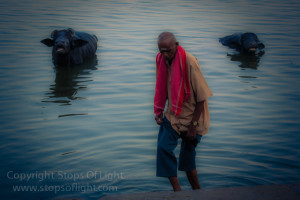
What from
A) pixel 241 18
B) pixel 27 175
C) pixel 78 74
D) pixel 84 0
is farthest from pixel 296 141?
pixel 84 0

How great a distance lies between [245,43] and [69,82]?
232 inches

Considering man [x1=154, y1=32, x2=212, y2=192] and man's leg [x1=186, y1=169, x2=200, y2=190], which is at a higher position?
man [x1=154, y1=32, x2=212, y2=192]

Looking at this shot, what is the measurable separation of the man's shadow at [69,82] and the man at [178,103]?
12.8 ft

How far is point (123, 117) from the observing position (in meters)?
6.51

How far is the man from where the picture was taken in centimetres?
345

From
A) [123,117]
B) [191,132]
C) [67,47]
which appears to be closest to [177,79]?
[191,132]

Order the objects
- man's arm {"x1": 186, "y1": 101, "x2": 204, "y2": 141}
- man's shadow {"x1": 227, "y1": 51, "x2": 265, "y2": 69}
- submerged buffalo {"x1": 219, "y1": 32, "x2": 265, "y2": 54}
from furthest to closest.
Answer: submerged buffalo {"x1": 219, "y1": 32, "x2": 265, "y2": 54} < man's shadow {"x1": 227, "y1": 51, "x2": 265, "y2": 69} < man's arm {"x1": 186, "y1": 101, "x2": 204, "y2": 141}

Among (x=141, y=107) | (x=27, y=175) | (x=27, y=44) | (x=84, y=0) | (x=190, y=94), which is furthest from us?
(x=84, y=0)

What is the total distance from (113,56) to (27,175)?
7051mm

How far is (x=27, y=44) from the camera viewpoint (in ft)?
39.3

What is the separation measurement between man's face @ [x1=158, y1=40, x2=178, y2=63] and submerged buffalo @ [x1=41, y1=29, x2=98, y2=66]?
6367 millimetres

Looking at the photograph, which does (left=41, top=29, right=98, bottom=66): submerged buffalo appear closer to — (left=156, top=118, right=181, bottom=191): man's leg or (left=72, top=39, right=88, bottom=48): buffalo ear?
(left=72, top=39, right=88, bottom=48): buffalo ear

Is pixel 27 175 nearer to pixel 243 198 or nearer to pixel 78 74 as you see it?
pixel 243 198

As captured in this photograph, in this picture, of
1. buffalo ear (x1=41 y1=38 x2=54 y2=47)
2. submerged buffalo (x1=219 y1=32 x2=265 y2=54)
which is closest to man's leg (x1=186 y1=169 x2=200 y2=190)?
buffalo ear (x1=41 y1=38 x2=54 y2=47)
